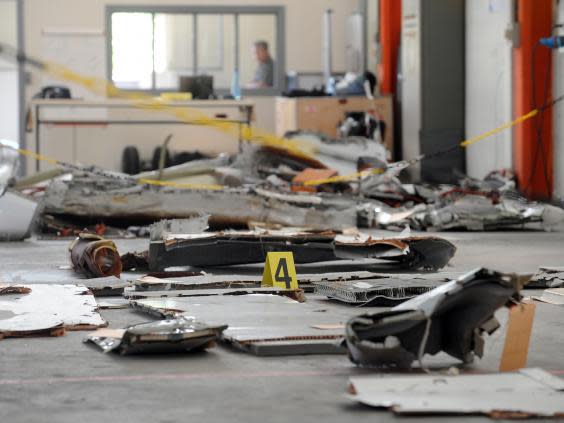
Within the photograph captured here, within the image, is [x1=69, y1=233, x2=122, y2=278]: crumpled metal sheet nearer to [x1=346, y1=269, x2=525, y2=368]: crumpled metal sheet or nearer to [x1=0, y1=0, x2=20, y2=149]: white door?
[x1=346, y1=269, x2=525, y2=368]: crumpled metal sheet

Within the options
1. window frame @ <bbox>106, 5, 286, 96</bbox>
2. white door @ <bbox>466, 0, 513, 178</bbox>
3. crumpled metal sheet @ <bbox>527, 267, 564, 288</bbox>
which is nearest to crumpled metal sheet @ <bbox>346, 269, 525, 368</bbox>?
crumpled metal sheet @ <bbox>527, 267, 564, 288</bbox>

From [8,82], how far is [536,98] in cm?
1105

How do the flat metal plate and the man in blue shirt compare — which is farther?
the man in blue shirt

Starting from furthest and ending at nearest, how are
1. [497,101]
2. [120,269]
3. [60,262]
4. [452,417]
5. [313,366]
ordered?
1. [497,101]
2. [60,262]
3. [120,269]
4. [313,366]
5. [452,417]

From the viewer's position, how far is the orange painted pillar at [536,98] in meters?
13.4

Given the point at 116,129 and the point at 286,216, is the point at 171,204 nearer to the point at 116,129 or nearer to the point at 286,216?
the point at 286,216

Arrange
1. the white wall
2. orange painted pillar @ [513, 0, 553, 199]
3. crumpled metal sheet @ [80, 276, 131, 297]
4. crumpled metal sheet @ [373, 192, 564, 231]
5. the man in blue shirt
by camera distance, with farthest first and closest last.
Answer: the man in blue shirt → the white wall → orange painted pillar @ [513, 0, 553, 199] → crumpled metal sheet @ [373, 192, 564, 231] → crumpled metal sheet @ [80, 276, 131, 297]

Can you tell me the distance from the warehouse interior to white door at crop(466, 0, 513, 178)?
0.05 m

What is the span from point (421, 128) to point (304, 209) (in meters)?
6.45

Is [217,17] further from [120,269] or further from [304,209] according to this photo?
[120,269]

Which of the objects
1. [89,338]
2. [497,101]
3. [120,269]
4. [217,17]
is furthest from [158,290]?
[217,17]

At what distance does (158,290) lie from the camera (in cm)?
642

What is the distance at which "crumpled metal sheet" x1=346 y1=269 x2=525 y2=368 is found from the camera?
412 cm

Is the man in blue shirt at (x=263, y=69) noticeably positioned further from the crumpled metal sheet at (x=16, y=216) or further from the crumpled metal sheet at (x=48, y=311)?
the crumpled metal sheet at (x=48, y=311)
